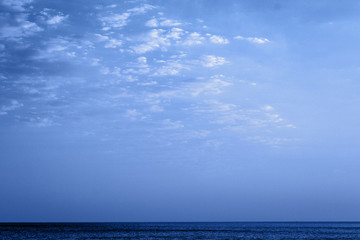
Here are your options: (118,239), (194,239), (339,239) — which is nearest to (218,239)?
(194,239)

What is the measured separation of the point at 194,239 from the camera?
227 ft

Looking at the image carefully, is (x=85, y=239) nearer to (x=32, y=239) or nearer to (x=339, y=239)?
(x=32, y=239)

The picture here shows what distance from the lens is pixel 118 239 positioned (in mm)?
69188

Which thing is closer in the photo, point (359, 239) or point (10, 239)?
point (10, 239)

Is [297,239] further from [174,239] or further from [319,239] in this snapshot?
[174,239]

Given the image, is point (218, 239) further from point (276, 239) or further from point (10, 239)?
point (10, 239)

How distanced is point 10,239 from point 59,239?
324 inches

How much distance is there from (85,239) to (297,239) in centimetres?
3832

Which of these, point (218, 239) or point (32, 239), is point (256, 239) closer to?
point (218, 239)

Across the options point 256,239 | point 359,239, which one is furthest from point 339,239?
point 256,239

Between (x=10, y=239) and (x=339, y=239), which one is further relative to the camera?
(x=339, y=239)

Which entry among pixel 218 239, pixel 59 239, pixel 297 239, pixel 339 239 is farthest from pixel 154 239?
pixel 339 239

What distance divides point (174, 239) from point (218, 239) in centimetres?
787

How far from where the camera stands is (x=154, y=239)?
69.3m
